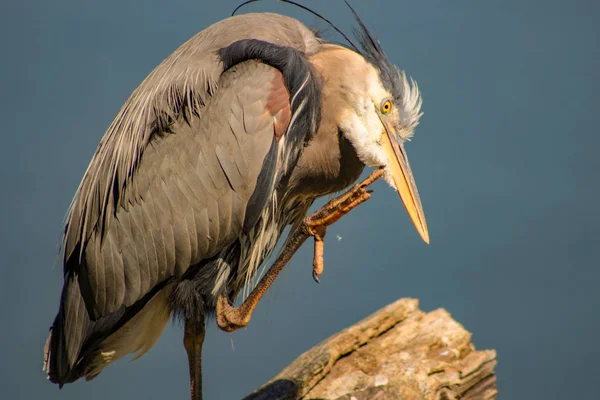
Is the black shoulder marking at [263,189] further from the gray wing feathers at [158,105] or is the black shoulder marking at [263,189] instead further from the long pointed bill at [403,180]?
the long pointed bill at [403,180]

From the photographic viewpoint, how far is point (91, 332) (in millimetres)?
2082

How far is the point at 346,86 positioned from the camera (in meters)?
1.99

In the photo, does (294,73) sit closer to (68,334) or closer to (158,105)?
(158,105)

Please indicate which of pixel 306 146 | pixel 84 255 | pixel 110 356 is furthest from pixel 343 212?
pixel 110 356

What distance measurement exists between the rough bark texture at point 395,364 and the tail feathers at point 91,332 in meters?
0.40

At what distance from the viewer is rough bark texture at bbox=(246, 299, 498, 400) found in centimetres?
211

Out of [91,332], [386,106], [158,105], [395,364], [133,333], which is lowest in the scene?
[395,364]

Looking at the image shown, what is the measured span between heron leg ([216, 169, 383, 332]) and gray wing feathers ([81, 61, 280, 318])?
15cm

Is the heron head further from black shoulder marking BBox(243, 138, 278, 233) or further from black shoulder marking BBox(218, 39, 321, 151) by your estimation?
black shoulder marking BBox(243, 138, 278, 233)

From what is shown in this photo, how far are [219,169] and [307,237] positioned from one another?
302mm

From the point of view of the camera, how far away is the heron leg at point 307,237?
1.80 meters

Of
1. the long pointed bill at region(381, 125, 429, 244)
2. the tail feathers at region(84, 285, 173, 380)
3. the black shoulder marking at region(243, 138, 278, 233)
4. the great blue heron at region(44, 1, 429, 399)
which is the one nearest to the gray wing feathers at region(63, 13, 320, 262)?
the great blue heron at region(44, 1, 429, 399)

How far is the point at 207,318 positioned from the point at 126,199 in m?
0.46

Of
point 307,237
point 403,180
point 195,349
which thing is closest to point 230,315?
point 195,349
